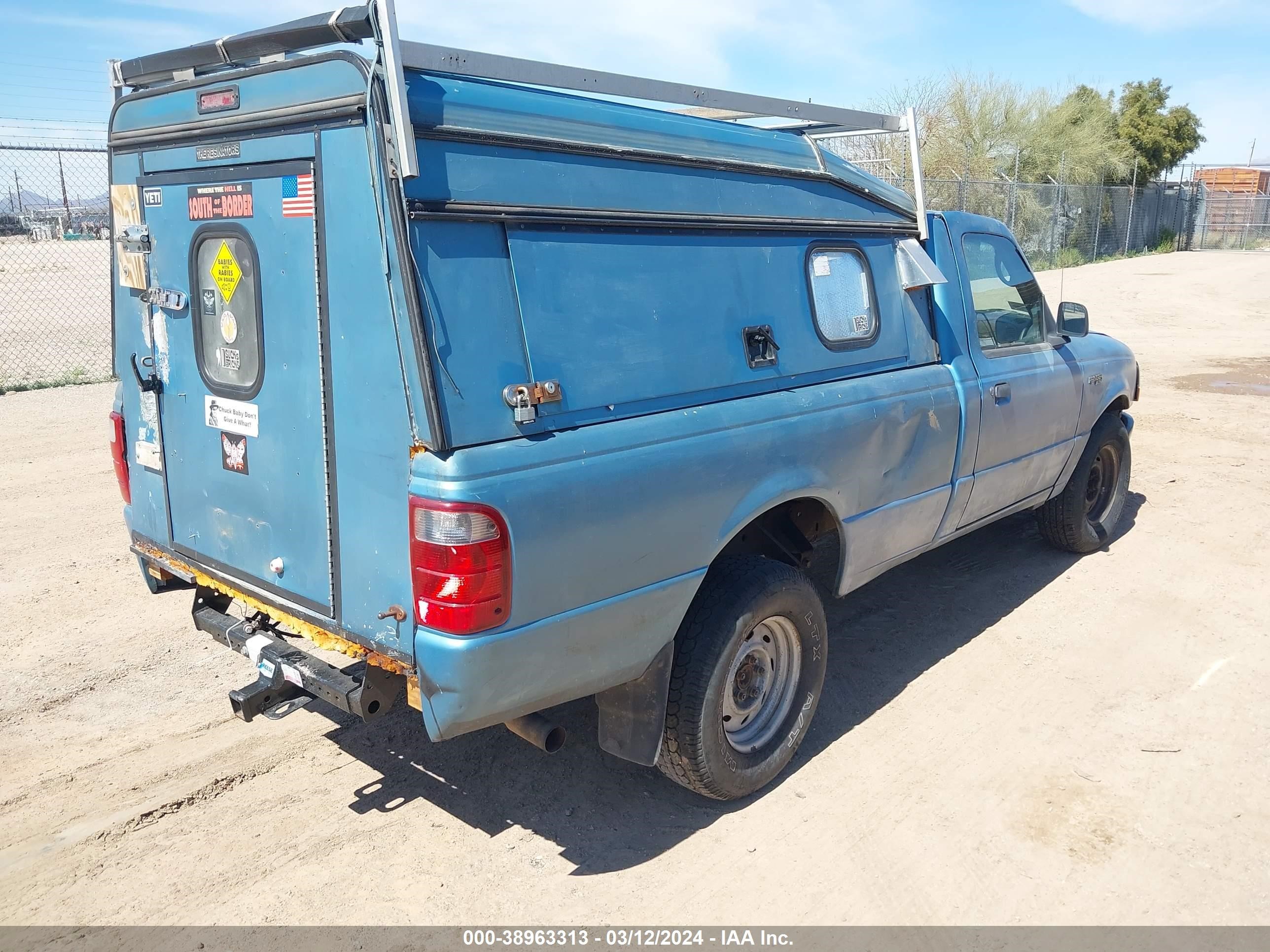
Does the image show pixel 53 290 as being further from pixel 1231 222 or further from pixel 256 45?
pixel 1231 222

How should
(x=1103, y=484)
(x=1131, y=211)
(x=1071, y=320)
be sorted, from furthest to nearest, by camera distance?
(x=1131, y=211) → (x=1103, y=484) → (x=1071, y=320)

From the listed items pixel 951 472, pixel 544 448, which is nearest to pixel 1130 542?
pixel 951 472

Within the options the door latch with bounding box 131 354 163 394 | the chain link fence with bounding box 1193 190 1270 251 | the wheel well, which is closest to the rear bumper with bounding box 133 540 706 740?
the wheel well

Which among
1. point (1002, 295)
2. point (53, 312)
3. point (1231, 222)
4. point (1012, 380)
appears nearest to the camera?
point (1012, 380)

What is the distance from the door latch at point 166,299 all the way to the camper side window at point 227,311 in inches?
2.2

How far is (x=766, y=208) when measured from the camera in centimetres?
384

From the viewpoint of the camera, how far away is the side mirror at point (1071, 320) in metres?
5.73

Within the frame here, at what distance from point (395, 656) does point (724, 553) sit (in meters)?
1.42

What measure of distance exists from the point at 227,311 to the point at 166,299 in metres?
0.39

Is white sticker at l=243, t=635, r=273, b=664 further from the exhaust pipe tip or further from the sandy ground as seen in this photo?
the sandy ground

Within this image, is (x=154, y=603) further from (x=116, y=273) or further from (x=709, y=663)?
(x=709, y=663)

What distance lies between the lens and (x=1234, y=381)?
12.6 metres

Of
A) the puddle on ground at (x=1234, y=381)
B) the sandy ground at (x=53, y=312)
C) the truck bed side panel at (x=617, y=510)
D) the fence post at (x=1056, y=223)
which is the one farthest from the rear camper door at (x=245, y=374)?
the fence post at (x=1056, y=223)
